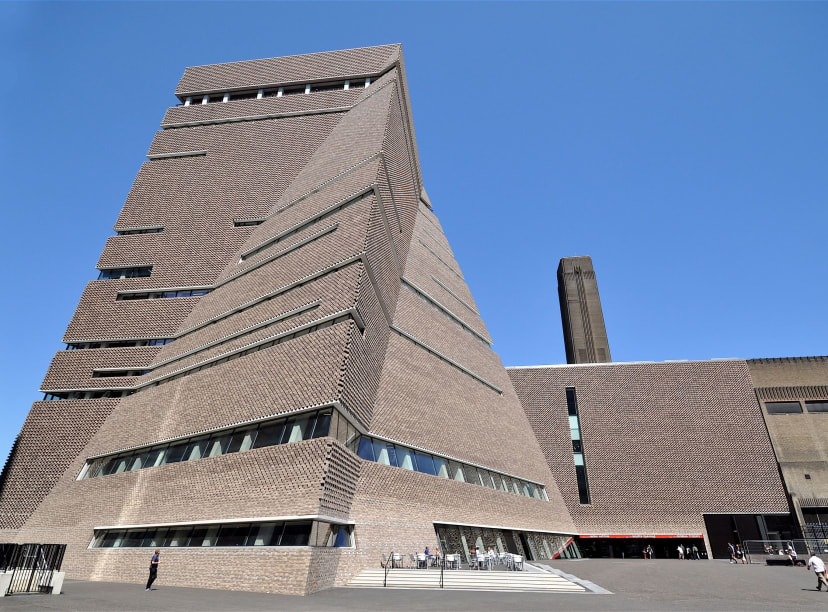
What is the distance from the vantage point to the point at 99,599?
12875 millimetres

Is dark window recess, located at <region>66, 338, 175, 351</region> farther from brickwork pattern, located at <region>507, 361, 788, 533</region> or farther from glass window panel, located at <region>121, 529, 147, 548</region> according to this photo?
brickwork pattern, located at <region>507, 361, 788, 533</region>

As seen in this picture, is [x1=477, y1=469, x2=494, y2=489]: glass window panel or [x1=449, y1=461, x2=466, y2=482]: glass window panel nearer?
[x1=449, y1=461, x2=466, y2=482]: glass window panel

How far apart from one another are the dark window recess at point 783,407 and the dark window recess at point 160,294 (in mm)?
46976

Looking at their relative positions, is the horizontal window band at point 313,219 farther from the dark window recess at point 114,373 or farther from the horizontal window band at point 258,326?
the dark window recess at point 114,373

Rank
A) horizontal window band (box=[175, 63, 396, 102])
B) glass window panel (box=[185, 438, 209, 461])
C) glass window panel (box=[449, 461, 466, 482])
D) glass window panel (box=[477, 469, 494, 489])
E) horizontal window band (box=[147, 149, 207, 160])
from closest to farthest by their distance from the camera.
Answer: glass window panel (box=[185, 438, 209, 461])
glass window panel (box=[449, 461, 466, 482])
glass window panel (box=[477, 469, 494, 489])
horizontal window band (box=[147, 149, 207, 160])
horizontal window band (box=[175, 63, 396, 102])

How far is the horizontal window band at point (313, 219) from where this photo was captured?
30.0 meters

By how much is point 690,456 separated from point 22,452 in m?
47.4

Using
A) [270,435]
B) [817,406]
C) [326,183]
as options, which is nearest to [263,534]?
[270,435]

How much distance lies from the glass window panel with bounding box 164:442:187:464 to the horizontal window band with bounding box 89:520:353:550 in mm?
2945

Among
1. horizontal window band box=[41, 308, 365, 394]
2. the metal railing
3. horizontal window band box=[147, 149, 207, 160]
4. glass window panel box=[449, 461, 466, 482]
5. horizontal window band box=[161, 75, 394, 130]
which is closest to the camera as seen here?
horizontal window band box=[41, 308, 365, 394]

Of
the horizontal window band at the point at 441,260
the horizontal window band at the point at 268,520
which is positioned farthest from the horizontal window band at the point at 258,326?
the horizontal window band at the point at 441,260

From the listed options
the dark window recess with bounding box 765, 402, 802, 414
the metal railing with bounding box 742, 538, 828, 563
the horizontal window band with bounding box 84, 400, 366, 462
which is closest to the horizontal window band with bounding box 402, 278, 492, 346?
the horizontal window band with bounding box 84, 400, 366, 462

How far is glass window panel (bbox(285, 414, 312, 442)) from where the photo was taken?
18891 mm

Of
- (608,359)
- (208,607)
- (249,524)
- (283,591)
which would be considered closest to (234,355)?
(249,524)
